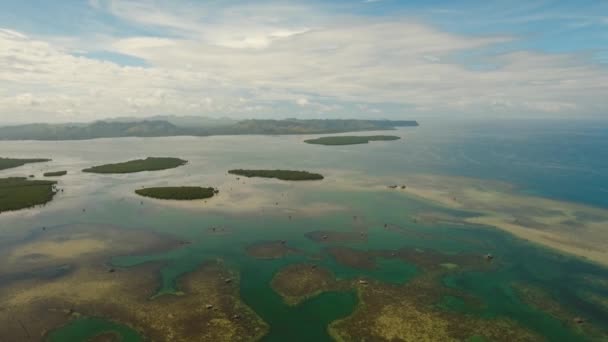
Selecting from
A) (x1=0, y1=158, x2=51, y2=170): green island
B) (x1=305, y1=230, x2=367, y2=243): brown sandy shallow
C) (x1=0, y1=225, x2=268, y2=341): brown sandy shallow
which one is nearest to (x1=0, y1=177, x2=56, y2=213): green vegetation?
(x1=0, y1=225, x2=268, y2=341): brown sandy shallow

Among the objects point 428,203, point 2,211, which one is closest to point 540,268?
point 428,203

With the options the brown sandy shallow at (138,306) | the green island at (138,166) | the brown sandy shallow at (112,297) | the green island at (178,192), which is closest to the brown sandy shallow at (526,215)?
the brown sandy shallow at (138,306)

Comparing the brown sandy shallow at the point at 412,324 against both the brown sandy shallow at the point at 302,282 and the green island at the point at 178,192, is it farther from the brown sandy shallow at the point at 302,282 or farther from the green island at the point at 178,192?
the green island at the point at 178,192

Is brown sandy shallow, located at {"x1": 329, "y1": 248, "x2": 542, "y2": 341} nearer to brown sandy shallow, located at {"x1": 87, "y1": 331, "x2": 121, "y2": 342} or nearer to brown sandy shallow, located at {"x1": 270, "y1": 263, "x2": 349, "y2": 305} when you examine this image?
brown sandy shallow, located at {"x1": 270, "y1": 263, "x2": 349, "y2": 305}

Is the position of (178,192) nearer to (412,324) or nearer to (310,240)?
(310,240)

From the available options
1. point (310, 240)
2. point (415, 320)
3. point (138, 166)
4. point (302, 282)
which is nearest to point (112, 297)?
point (302, 282)

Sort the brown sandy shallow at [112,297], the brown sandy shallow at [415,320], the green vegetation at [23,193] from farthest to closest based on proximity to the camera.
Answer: the green vegetation at [23,193], the brown sandy shallow at [112,297], the brown sandy shallow at [415,320]
